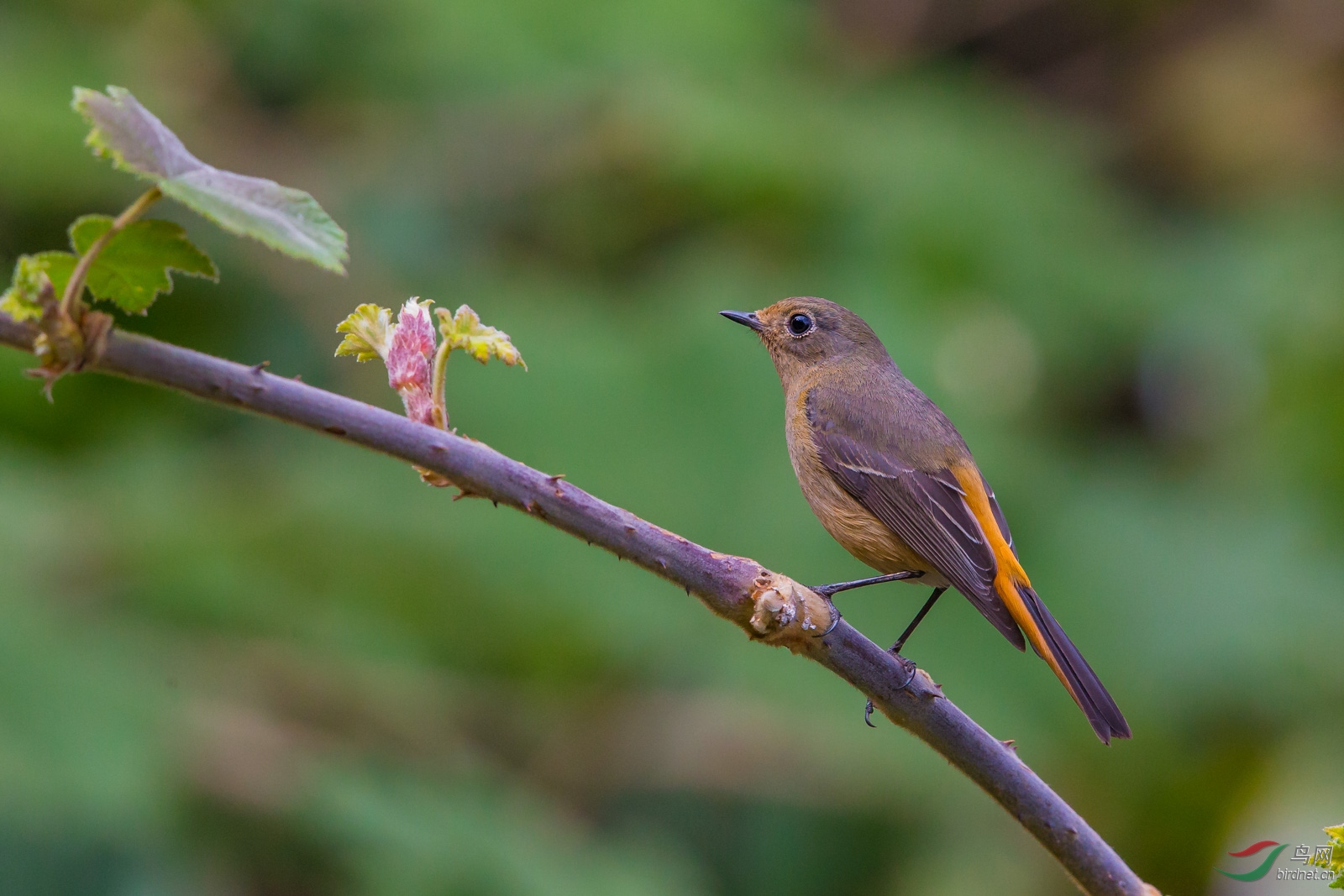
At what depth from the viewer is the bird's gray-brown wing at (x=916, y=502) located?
8.70 feet

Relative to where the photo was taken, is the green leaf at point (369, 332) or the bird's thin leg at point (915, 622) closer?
the green leaf at point (369, 332)

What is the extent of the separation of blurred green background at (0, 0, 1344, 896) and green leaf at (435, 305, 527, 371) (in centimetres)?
269

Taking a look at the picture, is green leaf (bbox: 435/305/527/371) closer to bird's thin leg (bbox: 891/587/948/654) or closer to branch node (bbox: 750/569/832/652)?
branch node (bbox: 750/569/832/652)

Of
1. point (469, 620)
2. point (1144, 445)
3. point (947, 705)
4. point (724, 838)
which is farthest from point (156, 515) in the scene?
point (1144, 445)

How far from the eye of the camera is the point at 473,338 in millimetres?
1422

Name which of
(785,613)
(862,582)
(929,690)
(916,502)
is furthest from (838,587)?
(785,613)

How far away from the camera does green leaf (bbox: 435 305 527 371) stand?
4.59ft

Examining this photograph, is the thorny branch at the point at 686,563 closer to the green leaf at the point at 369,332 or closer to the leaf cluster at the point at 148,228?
the leaf cluster at the point at 148,228

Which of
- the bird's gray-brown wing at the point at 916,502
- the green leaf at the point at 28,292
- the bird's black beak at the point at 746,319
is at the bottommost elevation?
the green leaf at the point at 28,292

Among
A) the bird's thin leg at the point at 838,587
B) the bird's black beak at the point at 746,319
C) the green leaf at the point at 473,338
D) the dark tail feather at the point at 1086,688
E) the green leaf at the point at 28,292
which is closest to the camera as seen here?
the green leaf at the point at 28,292

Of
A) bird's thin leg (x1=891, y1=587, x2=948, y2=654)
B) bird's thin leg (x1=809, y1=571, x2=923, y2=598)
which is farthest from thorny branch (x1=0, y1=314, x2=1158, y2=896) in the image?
bird's thin leg (x1=809, y1=571, x2=923, y2=598)

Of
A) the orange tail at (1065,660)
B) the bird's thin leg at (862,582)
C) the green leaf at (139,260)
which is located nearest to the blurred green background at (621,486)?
the bird's thin leg at (862,582)

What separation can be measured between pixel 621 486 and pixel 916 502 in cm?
241

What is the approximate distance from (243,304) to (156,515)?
4.16ft
